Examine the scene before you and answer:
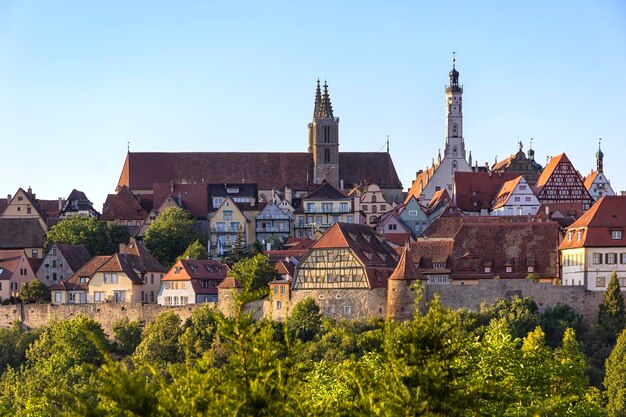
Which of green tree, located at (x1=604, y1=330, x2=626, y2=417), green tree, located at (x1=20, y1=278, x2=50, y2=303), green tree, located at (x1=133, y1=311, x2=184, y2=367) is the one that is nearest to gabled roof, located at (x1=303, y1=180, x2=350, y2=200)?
green tree, located at (x1=20, y1=278, x2=50, y2=303)

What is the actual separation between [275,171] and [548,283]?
5479 cm

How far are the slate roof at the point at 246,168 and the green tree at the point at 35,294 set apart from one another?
105 ft

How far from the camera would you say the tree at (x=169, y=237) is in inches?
4225

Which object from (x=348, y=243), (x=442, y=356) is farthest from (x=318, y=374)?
(x=348, y=243)

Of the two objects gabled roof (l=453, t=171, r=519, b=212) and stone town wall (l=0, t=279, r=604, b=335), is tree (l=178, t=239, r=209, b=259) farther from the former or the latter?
gabled roof (l=453, t=171, r=519, b=212)

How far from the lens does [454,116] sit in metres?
134

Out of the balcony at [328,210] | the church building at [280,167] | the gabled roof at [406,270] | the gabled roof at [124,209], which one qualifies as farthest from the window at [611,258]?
the church building at [280,167]

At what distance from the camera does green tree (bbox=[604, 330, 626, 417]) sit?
228 ft

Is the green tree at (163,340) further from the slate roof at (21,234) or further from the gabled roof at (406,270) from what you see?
the slate roof at (21,234)

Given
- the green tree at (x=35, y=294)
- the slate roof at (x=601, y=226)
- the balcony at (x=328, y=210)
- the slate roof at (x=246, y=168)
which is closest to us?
the slate roof at (x=601, y=226)

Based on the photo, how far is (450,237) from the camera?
92625 mm

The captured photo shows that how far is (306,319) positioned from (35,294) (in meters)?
23.1

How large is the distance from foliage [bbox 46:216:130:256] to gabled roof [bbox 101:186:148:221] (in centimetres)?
486

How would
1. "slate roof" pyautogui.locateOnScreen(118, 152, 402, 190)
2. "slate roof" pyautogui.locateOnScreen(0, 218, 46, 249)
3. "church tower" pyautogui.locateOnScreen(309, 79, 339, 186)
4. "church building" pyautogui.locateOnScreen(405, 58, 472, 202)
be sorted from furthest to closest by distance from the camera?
"church tower" pyautogui.locateOnScreen(309, 79, 339, 186) < "slate roof" pyautogui.locateOnScreen(118, 152, 402, 190) < "church building" pyautogui.locateOnScreen(405, 58, 472, 202) < "slate roof" pyautogui.locateOnScreen(0, 218, 46, 249)
